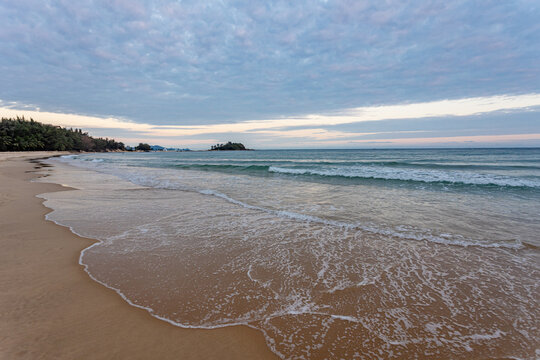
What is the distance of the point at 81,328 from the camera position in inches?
84.9

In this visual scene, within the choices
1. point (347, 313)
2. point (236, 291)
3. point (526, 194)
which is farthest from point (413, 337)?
point (526, 194)

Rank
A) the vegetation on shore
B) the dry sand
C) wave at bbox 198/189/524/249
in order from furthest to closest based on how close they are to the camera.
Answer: the vegetation on shore, wave at bbox 198/189/524/249, the dry sand

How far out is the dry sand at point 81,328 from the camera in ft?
6.24

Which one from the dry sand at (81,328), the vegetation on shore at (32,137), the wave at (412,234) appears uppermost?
the vegetation on shore at (32,137)

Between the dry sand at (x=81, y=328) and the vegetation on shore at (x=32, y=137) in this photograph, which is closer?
the dry sand at (x=81, y=328)

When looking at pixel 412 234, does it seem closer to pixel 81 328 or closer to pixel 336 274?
pixel 336 274

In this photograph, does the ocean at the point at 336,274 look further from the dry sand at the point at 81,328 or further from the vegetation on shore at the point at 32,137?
the vegetation on shore at the point at 32,137

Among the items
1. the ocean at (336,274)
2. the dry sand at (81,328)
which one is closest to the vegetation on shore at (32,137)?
the ocean at (336,274)

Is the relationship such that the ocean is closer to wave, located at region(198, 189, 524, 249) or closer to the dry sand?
wave, located at region(198, 189, 524, 249)

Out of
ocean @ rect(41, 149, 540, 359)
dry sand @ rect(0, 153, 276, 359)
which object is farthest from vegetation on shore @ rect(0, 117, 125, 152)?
dry sand @ rect(0, 153, 276, 359)

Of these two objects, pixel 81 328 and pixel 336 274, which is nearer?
pixel 81 328

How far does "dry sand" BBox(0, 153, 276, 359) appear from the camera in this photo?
1.90 m

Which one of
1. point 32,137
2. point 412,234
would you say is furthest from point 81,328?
point 32,137

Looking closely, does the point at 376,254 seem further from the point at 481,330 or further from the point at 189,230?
the point at 189,230
